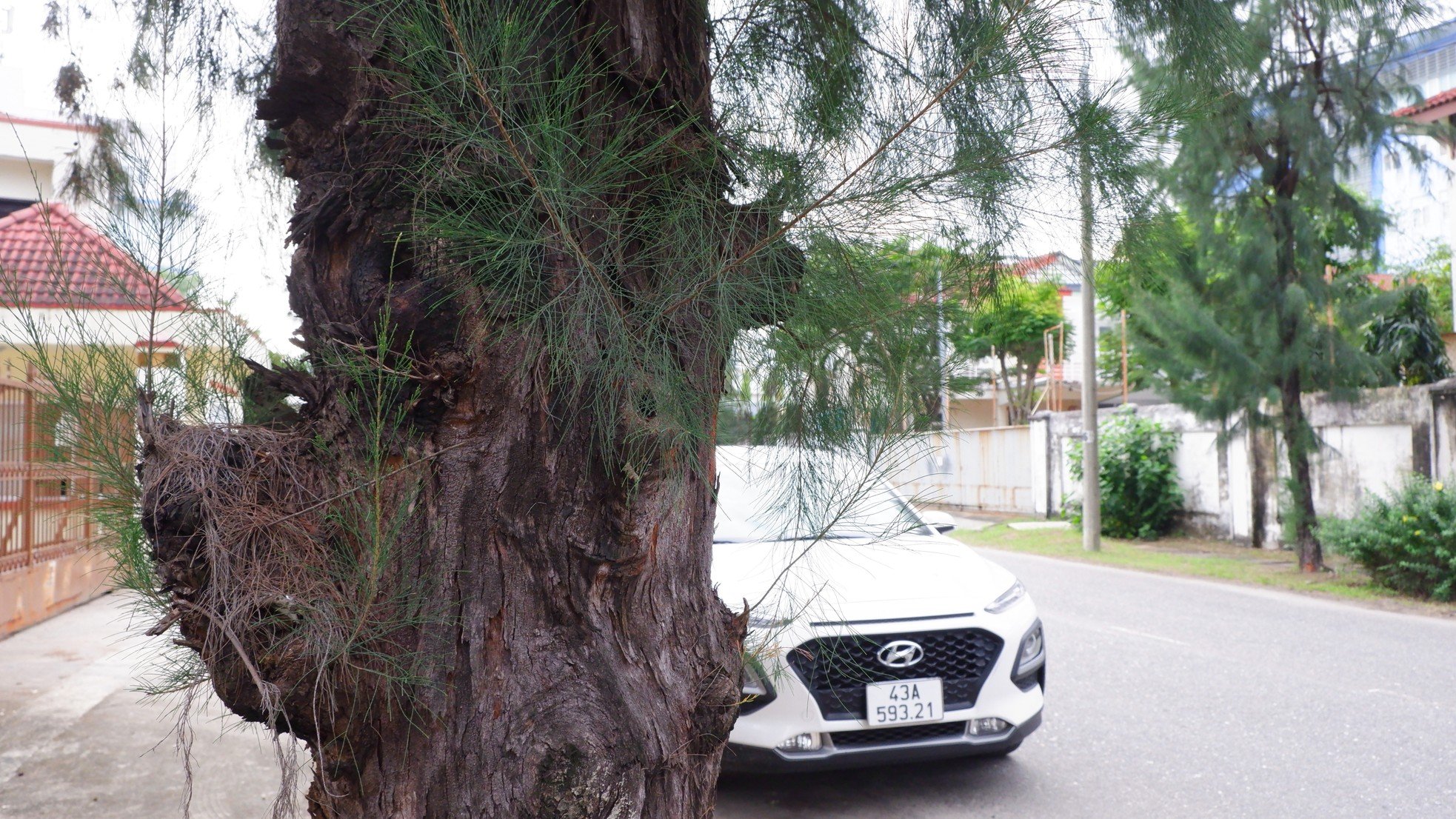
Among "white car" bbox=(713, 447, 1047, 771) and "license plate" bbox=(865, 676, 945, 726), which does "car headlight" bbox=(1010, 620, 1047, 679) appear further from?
"license plate" bbox=(865, 676, 945, 726)

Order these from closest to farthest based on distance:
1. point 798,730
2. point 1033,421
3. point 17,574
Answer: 1. point 798,730
2. point 17,574
3. point 1033,421

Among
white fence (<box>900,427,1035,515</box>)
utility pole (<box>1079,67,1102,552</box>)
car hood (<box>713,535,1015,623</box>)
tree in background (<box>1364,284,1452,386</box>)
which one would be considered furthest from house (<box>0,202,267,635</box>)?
tree in background (<box>1364,284,1452,386</box>)

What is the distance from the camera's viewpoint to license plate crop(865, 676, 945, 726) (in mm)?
3799

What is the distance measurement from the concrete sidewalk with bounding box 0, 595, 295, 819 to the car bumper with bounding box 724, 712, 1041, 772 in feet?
5.21

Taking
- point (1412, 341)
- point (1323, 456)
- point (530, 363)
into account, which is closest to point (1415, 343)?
point (1412, 341)

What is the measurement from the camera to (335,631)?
1.76 m

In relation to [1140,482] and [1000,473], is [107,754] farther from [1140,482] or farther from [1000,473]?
[1000,473]

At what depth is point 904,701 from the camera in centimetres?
383

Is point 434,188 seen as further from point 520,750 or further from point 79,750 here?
point 79,750

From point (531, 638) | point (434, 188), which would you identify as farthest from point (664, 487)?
point (434, 188)

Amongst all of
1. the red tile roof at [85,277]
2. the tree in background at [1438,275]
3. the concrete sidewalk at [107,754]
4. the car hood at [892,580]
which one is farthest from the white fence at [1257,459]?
the tree in background at [1438,275]

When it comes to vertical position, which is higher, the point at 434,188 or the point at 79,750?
the point at 434,188

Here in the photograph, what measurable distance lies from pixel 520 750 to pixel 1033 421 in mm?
17921

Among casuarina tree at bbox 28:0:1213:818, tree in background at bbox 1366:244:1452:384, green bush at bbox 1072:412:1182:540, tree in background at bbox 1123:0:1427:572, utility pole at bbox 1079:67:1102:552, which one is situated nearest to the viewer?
casuarina tree at bbox 28:0:1213:818
